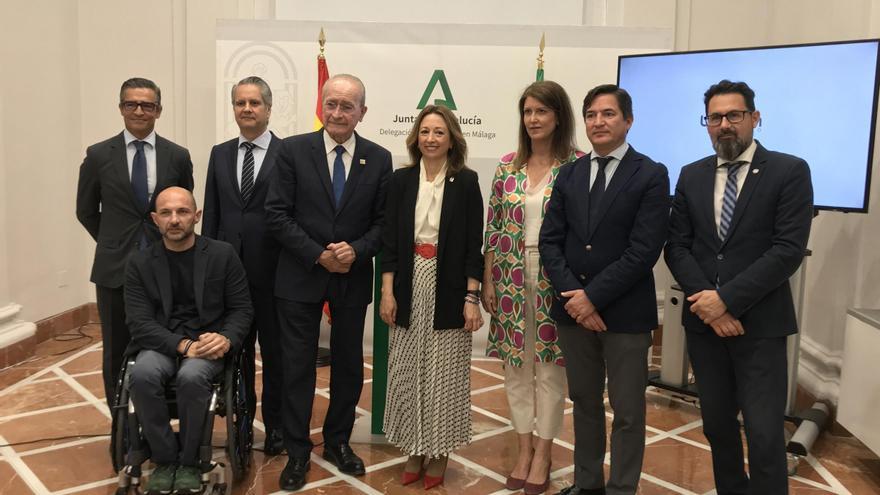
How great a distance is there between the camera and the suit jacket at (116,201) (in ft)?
10.5

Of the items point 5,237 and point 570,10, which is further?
point 570,10

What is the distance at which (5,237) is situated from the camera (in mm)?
4824

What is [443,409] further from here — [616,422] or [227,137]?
[227,137]

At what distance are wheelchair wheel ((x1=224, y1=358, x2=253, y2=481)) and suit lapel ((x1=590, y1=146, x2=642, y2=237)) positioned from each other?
4.92 feet

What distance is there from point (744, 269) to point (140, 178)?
8.20ft

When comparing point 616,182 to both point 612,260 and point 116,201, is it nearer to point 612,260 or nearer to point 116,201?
point 612,260

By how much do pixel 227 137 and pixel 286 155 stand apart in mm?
2213

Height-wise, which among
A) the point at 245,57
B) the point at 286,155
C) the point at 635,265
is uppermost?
the point at 245,57

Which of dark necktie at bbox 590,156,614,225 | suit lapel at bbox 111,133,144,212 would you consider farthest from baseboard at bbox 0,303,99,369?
dark necktie at bbox 590,156,614,225

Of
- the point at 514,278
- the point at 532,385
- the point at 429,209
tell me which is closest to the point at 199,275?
the point at 429,209

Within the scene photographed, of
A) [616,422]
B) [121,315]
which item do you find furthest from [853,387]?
[121,315]

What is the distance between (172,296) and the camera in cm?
296

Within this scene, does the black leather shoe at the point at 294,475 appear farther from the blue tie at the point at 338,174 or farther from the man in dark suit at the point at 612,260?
the man in dark suit at the point at 612,260

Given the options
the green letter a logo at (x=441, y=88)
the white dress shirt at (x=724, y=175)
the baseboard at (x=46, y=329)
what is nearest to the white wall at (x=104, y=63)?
the baseboard at (x=46, y=329)
